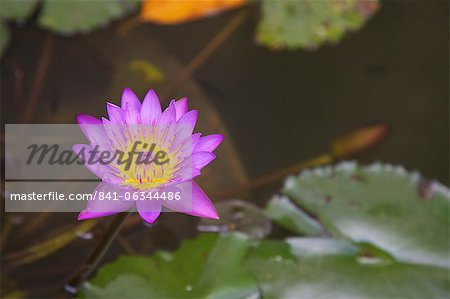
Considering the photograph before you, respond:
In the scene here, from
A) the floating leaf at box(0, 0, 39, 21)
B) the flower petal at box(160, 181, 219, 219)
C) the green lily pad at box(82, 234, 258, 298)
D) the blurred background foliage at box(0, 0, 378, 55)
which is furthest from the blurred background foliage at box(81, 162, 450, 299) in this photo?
the floating leaf at box(0, 0, 39, 21)

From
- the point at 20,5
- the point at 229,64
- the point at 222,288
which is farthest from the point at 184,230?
the point at 20,5

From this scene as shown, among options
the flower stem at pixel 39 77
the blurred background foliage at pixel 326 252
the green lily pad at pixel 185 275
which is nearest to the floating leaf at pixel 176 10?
the flower stem at pixel 39 77

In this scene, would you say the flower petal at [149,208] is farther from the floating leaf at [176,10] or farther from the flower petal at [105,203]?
the floating leaf at [176,10]

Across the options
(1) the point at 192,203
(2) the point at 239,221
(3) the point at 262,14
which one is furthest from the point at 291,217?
(3) the point at 262,14

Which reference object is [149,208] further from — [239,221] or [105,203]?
[239,221]

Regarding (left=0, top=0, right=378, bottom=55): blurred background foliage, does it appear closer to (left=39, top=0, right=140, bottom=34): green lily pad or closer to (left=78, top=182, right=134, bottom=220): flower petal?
(left=39, top=0, right=140, bottom=34): green lily pad

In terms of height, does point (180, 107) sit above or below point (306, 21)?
below

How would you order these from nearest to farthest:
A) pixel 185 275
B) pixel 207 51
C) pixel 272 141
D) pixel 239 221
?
pixel 185 275, pixel 239 221, pixel 272 141, pixel 207 51

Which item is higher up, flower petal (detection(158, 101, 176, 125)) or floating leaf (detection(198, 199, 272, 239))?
flower petal (detection(158, 101, 176, 125))
